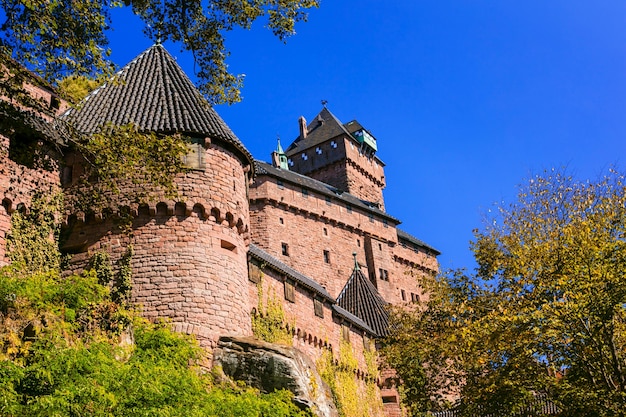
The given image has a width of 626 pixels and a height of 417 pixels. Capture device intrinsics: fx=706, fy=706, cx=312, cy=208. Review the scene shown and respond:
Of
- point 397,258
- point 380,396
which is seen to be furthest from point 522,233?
point 397,258

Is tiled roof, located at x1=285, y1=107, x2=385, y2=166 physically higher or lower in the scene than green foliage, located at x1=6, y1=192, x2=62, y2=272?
higher

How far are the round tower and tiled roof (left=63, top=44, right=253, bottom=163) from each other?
0.03 meters

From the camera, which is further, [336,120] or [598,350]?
[336,120]

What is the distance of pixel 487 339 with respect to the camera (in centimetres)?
1526

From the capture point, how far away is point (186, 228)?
16297 mm

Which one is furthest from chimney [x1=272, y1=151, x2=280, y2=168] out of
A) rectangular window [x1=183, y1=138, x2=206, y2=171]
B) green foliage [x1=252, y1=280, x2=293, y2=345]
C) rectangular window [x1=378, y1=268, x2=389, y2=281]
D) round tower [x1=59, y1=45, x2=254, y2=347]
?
rectangular window [x1=183, y1=138, x2=206, y2=171]

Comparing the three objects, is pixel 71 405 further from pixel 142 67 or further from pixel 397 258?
pixel 397 258

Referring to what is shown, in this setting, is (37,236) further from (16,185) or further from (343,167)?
(343,167)

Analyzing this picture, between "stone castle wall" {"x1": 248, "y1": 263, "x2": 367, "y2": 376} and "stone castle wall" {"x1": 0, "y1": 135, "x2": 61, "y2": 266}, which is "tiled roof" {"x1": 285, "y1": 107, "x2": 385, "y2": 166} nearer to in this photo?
"stone castle wall" {"x1": 248, "y1": 263, "x2": 367, "y2": 376}

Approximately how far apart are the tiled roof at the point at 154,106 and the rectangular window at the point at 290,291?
5190 mm

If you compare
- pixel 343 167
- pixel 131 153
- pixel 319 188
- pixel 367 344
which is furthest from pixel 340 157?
pixel 131 153

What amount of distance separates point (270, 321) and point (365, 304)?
1283 cm

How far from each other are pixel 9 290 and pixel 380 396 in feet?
63.2

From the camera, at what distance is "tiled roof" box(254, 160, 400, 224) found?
44.9 m
